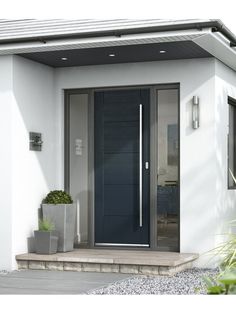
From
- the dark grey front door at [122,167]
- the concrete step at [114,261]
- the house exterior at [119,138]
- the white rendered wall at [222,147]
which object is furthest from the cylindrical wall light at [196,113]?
the concrete step at [114,261]

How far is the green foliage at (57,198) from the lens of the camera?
30.0 feet

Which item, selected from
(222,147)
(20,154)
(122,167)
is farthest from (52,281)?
(222,147)

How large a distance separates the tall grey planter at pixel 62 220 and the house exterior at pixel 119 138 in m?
0.25

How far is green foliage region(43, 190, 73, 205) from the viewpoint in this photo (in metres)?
9.15

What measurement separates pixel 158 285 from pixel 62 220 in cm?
236

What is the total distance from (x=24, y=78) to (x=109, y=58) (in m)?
1.28

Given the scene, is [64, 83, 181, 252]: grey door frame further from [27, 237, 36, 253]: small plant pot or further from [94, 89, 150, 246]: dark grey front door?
[27, 237, 36, 253]: small plant pot

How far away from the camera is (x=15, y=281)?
7.67 meters

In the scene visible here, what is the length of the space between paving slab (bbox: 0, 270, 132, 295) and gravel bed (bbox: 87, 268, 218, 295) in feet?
0.68

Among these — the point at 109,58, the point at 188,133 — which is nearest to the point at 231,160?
the point at 188,133

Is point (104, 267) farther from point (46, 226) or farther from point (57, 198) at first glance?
point (57, 198)
